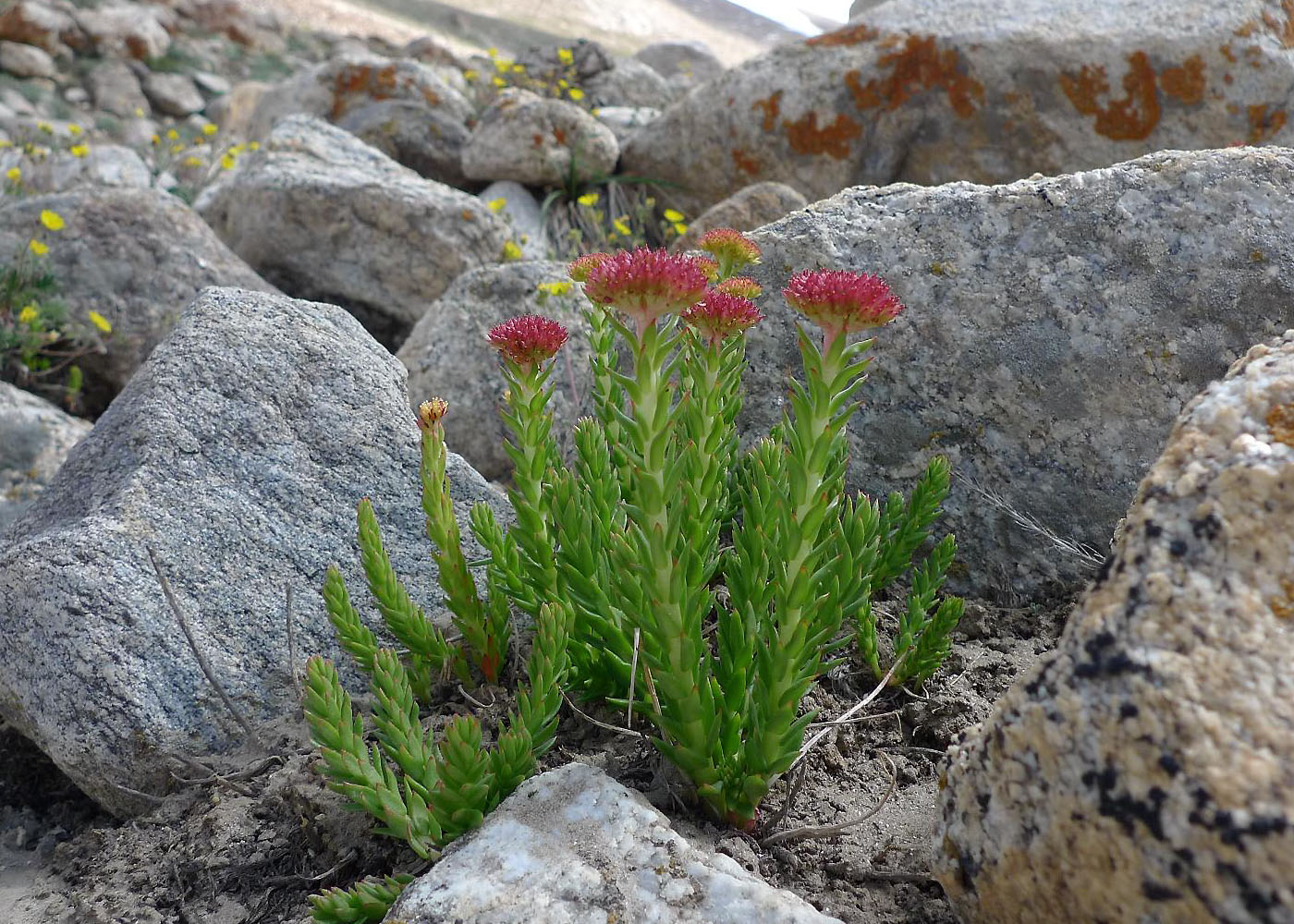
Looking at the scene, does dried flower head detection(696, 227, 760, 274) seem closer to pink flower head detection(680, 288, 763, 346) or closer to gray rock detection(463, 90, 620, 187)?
pink flower head detection(680, 288, 763, 346)

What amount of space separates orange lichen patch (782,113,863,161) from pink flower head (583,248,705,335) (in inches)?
225

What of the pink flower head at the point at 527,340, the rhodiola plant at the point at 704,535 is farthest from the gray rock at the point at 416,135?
the pink flower head at the point at 527,340

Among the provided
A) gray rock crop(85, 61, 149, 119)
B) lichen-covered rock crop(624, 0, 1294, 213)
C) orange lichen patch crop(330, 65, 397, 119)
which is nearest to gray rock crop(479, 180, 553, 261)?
lichen-covered rock crop(624, 0, 1294, 213)

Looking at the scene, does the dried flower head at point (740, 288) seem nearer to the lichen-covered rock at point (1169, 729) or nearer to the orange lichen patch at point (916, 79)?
the lichen-covered rock at point (1169, 729)

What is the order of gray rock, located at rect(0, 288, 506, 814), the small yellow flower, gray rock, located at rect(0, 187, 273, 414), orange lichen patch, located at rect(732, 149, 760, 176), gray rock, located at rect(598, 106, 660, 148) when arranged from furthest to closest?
gray rock, located at rect(598, 106, 660, 148) < orange lichen patch, located at rect(732, 149, 760, 176) < gray rock, located at rect(0, 187, 273, 414) < the small yellow flower < gray rock, located at rect(0, 288, 506, 814)

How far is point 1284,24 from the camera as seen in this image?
6305 mm

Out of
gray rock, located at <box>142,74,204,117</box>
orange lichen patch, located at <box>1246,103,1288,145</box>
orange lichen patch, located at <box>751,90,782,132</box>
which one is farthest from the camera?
gray rock, located at <box>142,74,204,117</box>

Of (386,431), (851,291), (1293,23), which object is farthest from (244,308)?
(1293,23)

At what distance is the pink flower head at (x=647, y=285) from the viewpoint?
1736 mm

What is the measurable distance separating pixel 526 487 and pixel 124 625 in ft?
3.80

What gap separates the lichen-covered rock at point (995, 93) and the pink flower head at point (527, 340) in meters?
5.25

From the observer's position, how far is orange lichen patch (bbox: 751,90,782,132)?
23.6 ft

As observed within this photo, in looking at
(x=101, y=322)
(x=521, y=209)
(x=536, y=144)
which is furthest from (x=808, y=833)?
(x=536, y=144)

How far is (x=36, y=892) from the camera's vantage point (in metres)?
2.35
